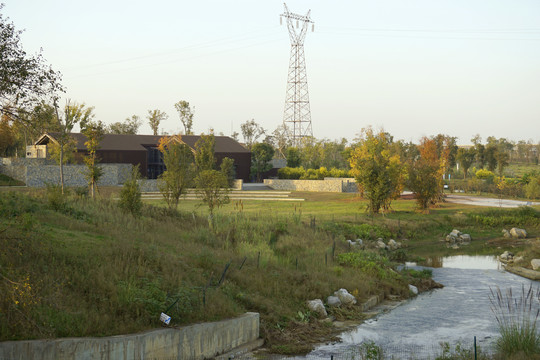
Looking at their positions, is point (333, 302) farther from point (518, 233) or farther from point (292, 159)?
point (292, 159)

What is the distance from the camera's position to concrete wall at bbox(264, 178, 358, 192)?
58.3 m

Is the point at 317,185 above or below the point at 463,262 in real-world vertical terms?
above

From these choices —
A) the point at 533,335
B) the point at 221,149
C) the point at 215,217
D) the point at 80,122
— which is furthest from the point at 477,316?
the point at 221,149

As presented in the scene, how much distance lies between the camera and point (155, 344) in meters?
11.0

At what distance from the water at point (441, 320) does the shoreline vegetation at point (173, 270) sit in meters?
0.81

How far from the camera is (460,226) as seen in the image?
38.6 metres

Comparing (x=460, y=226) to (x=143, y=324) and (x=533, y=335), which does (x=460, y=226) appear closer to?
(x=533, y=335)

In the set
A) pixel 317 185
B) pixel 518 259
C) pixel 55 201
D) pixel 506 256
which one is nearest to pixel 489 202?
pixel 317 185

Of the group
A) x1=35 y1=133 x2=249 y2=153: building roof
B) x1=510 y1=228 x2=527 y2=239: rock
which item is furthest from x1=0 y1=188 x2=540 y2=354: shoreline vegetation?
x1=35 y1=133 x2=249 y2=153: building roof

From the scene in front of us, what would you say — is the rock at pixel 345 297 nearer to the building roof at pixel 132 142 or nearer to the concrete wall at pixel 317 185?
the concrete wall at pixel 317 185

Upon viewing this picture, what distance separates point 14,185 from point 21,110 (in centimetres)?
4219

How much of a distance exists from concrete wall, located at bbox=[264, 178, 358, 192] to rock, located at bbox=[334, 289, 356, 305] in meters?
40.0

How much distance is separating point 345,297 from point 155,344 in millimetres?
8390

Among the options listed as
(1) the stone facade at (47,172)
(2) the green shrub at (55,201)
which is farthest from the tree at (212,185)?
(1) the stone facade at (47,172)
